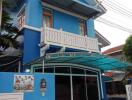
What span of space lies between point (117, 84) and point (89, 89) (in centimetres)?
1000

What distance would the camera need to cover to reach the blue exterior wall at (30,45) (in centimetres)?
1069

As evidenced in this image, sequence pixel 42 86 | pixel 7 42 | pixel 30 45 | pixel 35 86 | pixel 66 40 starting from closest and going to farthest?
pixel 35 86
pixel 42 86
pixel 7 42
pixel 30 45
pixel 66 40

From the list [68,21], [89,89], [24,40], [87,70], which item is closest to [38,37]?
[24,40]

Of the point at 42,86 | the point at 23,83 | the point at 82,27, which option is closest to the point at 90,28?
the point at 82,27

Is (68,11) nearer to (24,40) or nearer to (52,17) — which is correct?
(52,17)

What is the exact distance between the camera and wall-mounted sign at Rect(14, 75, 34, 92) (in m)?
8.00

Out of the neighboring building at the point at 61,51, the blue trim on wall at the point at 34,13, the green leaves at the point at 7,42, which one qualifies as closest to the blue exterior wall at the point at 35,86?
the neighboring building at the point at 61,51

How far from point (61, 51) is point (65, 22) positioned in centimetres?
281

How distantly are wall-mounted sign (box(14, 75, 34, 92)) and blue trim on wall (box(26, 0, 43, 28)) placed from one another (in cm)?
405

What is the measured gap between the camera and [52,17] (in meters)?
12.8

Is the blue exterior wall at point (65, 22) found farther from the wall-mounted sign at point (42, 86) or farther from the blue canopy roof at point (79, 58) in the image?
the wall-mounted sign at point (42, 86)

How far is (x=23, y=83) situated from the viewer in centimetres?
820

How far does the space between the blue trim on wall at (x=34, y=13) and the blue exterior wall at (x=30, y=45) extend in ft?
1.86

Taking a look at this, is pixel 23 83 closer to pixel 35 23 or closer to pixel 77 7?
pixel 35 23
